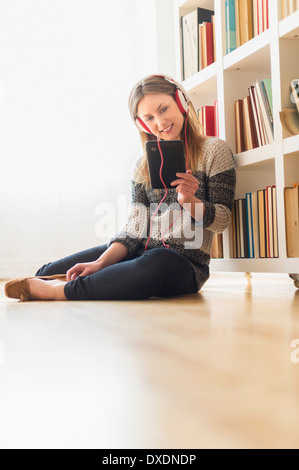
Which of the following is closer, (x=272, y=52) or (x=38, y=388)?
(x=38, y=388)

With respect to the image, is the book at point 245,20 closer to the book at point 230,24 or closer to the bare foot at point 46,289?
the book at point 230,24

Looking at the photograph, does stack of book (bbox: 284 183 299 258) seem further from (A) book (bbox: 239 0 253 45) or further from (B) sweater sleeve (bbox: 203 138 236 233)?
(A) book (bbox: 239 0 253 45)

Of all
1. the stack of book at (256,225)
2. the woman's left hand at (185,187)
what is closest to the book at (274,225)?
the stack of book at (256,225)

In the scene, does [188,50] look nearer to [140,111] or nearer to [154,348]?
[140,111]

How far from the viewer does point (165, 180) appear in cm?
156

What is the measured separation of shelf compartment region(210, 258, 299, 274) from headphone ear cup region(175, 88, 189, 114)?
0.59 m

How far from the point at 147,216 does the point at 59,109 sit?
4.86 feet

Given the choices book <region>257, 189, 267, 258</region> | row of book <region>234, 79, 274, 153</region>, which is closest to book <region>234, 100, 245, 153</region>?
row of book <region>234, 79, 274, 153</region>

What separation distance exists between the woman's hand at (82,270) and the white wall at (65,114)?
1368mm

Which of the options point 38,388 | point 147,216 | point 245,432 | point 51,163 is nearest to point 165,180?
point 147,216

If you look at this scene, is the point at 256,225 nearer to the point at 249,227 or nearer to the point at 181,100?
the point at 249,227

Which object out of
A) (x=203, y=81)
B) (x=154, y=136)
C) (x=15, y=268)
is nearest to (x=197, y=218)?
(x=154, y=136)

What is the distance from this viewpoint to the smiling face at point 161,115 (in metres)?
1.68

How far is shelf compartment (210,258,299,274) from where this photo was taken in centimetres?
162
